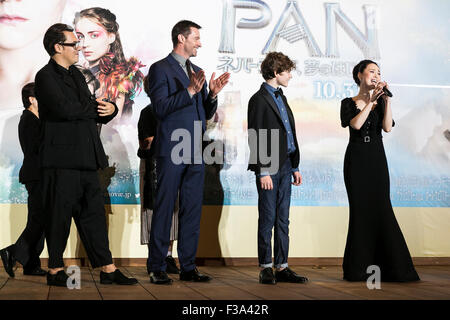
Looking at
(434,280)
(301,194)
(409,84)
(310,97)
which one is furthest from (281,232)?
(409,84)

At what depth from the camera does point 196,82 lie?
3.77 meters

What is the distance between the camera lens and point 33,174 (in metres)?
4.52

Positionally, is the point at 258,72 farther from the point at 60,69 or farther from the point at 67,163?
the point at 67,163

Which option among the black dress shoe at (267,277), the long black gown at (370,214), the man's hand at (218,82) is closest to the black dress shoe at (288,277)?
the black dress shoe at (267,277)

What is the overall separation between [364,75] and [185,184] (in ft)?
4.84

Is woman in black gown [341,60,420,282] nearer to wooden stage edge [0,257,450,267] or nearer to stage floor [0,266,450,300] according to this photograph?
stage floor [0,266,450,300]

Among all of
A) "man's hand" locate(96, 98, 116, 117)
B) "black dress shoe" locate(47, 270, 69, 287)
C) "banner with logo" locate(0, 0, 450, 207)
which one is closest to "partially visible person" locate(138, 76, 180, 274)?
"banner with logo" locate(0, 0, 450, 207)

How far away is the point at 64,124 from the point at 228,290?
140 centimetres

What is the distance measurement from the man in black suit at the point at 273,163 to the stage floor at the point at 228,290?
7.3 inches

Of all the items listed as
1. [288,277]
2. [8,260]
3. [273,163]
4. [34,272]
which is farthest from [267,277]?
[8,260]

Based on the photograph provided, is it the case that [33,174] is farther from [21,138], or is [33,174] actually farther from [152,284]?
[152,284]

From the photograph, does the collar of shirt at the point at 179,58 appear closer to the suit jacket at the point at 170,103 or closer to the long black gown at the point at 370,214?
the suit jacket at the point at 170,103

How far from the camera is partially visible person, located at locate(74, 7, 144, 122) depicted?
5.31 m

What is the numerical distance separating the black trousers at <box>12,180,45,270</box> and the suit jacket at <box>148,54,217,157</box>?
3.75 feet
